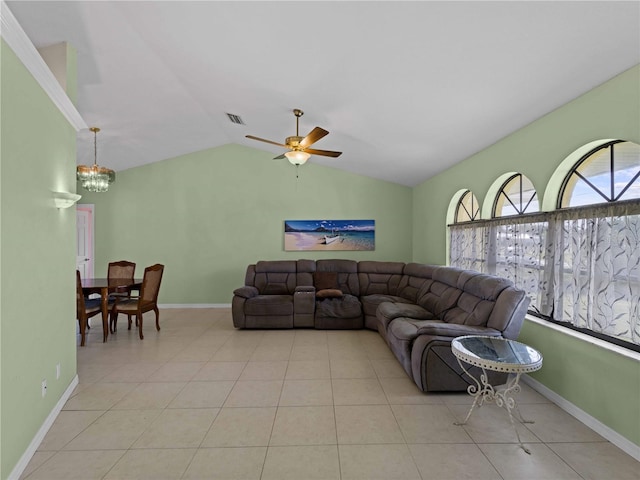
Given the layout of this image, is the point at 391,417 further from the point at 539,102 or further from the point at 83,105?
the point at 83,105

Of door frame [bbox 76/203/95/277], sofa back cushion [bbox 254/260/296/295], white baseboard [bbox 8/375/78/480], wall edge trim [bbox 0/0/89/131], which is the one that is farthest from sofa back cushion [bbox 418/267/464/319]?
door frame [bbox 76/203/95/277]

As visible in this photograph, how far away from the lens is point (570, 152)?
106 inches

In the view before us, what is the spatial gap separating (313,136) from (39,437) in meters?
3.30

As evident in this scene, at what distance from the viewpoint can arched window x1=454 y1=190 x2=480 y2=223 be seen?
4.70 meters

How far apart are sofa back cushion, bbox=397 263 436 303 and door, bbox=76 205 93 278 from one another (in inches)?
232

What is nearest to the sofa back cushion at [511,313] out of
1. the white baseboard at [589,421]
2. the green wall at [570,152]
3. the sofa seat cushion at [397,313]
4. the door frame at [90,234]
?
the green wall at [570,152]

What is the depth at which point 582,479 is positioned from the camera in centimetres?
190

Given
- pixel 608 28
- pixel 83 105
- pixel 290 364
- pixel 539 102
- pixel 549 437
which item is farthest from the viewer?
pixel 83 105

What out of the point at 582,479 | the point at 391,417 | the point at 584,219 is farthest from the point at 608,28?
the point at 391,417

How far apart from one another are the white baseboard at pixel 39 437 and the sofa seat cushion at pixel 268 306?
237cm

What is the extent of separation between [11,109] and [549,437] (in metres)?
4.04

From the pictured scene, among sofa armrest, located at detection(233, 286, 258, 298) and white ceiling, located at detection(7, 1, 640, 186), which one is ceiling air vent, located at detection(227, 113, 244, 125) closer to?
white ceiling, located at detection(7, 1, 640, 186)

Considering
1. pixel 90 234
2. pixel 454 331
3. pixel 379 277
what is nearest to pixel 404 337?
pixel 454 331

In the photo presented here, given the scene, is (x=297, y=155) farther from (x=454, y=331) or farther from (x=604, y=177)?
(x=604, y=177)
